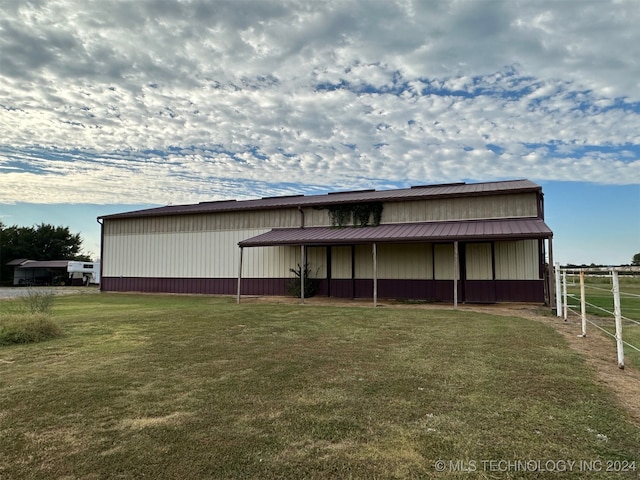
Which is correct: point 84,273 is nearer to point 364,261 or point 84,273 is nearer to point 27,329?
point 364,261

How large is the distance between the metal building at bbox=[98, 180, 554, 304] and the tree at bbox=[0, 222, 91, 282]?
3151 centimetres

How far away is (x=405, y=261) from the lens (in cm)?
1778

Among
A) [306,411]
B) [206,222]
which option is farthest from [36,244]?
[306,411]

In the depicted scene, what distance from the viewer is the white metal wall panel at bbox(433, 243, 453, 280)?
55.5 ft

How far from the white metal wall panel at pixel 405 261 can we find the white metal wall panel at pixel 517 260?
8.87ft

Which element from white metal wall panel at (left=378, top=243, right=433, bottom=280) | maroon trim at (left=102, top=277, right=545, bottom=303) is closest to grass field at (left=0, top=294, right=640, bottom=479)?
maroon trim at (left=102, top=277, right=545, bottom=303)

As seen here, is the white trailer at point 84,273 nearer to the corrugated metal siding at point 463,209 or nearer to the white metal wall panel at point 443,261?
the corrugated metal siding at point 463,209

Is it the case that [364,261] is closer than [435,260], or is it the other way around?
[435,260]

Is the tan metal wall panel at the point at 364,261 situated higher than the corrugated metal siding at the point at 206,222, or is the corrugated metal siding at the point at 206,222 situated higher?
the corrugated metal siding at the point at 206,222

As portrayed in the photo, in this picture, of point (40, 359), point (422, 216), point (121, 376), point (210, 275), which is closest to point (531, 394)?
point (121, 376)

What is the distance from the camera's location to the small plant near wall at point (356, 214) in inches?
742

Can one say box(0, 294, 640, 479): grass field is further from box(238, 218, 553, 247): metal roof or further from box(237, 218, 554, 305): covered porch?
box(237, 218, 554, 305): covered porch

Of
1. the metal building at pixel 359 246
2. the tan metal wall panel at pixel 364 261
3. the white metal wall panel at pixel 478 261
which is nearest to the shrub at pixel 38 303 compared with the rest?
the metal building at pixel 359 246

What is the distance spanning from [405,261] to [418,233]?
2349mm
